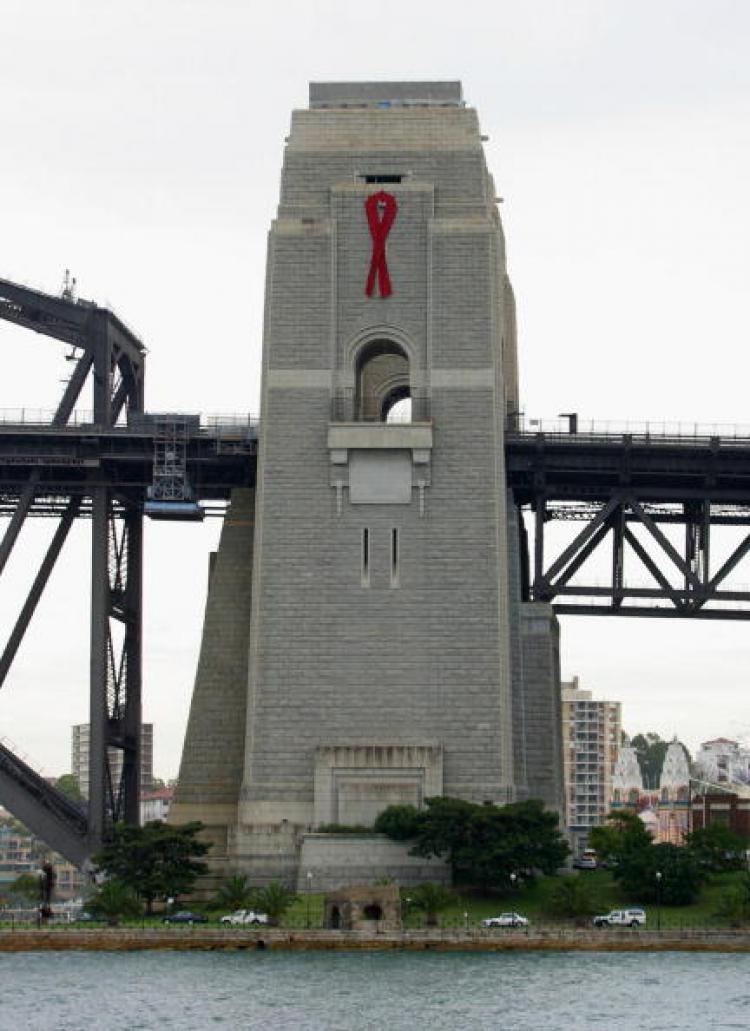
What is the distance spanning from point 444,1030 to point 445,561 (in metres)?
43.1

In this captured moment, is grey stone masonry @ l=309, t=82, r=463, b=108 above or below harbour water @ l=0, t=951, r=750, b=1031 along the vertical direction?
above

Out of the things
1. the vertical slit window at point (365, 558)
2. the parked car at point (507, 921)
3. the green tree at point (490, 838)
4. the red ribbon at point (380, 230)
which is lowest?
the parked car at point (507, 921)

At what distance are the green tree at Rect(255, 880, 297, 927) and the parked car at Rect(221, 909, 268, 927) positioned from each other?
268 millimetres

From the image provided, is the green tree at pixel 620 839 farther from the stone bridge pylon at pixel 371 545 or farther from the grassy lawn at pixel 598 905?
the stone bridge pylon at pixel 371 545

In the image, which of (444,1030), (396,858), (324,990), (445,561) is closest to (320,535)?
(445,561)

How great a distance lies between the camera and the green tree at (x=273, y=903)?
400 feet

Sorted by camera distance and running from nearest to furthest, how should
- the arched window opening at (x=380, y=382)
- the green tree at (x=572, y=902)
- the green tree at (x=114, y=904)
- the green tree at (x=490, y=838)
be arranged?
1. the green tree at (x=572, y=902)
2. the green tree at (x=490, y=838)
3. the green tree at (x=114, y=904)
4. the arched window opening at (x=380, y=382)

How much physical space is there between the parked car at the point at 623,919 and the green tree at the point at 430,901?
23.4 feet

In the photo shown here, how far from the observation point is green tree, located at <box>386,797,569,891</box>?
12444 centimetres

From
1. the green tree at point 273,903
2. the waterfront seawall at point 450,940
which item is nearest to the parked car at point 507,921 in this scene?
the waterfront seawall at point 450,940

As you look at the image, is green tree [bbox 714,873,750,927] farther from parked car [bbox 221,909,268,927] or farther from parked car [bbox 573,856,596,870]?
parked car [bbox 221,909,268,927]

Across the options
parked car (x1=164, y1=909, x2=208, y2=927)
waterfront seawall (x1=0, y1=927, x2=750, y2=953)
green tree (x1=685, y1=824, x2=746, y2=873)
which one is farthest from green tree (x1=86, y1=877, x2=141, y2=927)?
green tree (x1=685, y1=824, x2=746, y2=873)

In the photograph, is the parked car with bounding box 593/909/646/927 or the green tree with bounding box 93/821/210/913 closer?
the parked car with bounding box 593/909/646/927

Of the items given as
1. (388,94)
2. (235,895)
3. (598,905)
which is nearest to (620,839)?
(598,905)
